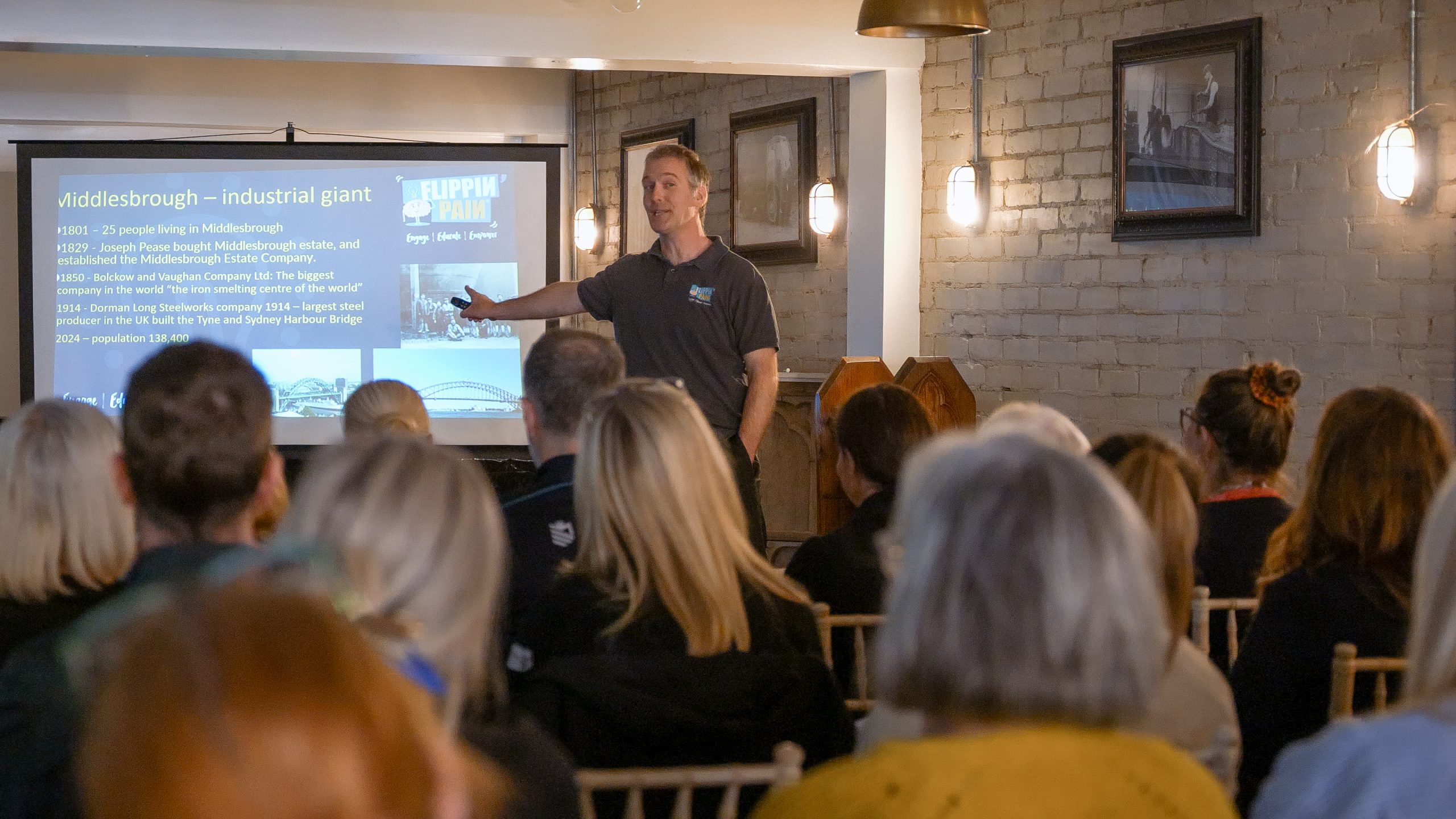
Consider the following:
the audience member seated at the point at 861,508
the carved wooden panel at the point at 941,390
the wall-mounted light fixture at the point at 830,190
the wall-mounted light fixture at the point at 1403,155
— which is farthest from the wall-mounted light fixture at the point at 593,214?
the audience member seated at the point at 861,508

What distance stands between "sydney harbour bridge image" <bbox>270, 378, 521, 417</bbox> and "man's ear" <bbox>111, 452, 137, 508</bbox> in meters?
4.03

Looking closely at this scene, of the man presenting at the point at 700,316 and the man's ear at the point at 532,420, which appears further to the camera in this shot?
the man presenting at the point at 700,316

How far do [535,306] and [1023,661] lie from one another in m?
3.61

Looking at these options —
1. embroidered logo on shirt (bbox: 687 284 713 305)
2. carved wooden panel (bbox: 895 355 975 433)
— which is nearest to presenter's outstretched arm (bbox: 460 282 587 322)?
embroidered logo on shirt (bbox: 687 284 713 305)

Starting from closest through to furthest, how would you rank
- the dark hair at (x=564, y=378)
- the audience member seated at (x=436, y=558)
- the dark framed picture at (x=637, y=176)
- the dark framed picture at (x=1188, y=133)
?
the audience member seated at (x=436, y=558), the dark hair at (x=564, y=378), the dark framed picture at (x=1188, y=133), the dark framed picture at (x=637, y=176)

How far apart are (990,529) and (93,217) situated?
5439 millimetres

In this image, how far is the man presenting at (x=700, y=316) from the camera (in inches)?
165

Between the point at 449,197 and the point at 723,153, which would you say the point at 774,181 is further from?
the point at 449,197

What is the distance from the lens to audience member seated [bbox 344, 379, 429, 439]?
2.95 m

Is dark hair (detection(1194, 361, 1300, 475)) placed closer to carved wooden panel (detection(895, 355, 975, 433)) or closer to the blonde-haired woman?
the blonde-haired woman

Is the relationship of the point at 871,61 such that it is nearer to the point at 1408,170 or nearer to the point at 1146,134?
the point at 1146,134

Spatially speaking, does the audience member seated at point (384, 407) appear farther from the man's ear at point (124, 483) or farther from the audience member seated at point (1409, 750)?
the audience member seated at point (1409, 750)

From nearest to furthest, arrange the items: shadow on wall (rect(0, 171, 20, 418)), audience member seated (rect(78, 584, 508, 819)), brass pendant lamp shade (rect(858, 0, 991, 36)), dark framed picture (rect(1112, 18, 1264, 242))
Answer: audience member seated (rect(78, 584, 508, 819))
brass pendant lamp shade (rect(858, 0, 991, 36))
dark framed picture (rect(1112, 18, 1264, 242))
shadow on wall (rect(0, 171, 20, 418))

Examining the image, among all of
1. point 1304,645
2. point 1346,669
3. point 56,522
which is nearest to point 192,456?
point 56,522
